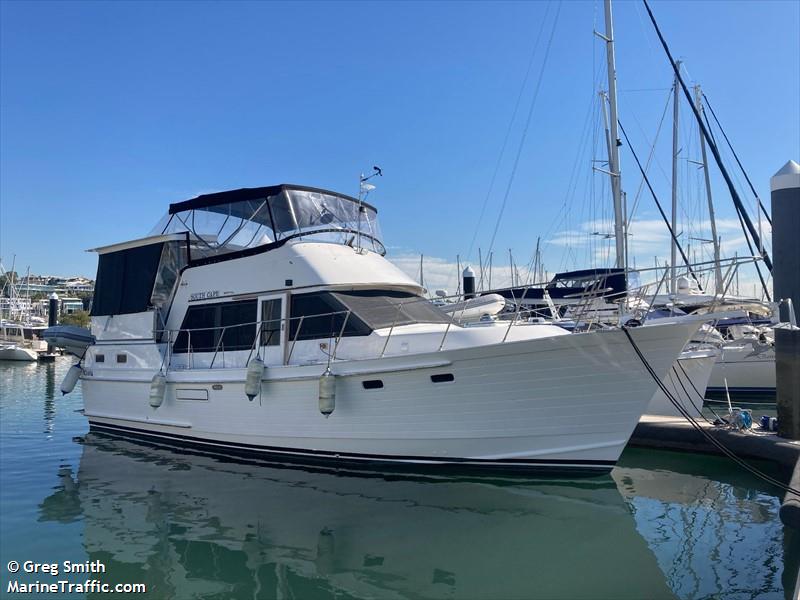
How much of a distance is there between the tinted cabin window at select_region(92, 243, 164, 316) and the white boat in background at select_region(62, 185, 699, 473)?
37mm

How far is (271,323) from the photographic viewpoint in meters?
8.84

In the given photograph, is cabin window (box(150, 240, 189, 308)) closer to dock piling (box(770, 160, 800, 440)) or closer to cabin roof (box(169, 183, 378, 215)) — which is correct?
cabin roof (box(169, 183, 378, 215))

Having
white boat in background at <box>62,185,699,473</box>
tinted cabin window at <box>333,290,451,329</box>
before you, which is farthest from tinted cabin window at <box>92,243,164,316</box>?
tinted cabin window at <box>333,290,451,329</box>

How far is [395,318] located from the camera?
8.34 m

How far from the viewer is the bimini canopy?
9414 millimetres

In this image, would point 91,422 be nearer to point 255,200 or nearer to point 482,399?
point 255,200

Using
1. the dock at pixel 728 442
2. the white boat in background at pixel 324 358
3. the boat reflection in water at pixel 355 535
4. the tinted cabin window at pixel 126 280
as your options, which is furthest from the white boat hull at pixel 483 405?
the tinted cabin window at pixel 126 280

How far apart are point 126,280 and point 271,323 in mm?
3976

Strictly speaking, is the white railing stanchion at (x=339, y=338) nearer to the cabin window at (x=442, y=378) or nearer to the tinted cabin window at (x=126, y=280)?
the cabin window at (x=442, y=378)

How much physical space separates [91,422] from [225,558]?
7.79 m

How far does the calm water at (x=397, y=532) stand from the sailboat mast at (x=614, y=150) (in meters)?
8.69

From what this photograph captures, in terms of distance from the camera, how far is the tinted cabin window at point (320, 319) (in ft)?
26.4

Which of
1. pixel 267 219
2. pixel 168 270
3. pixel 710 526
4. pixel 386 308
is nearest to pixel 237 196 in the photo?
pixel 267 219

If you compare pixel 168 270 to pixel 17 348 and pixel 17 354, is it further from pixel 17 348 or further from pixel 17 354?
pixel 17 348
